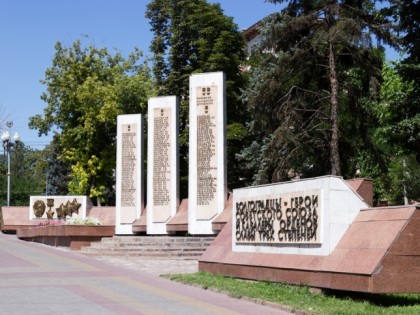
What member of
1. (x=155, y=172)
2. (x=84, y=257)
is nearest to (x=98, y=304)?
Answer: (x=84, y=257)

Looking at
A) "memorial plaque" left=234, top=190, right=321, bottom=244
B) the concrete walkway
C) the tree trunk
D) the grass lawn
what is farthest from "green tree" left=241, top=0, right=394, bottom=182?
the grass lawn

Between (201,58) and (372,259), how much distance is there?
3226 centimetres

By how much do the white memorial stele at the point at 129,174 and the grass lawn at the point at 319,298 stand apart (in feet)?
48.6

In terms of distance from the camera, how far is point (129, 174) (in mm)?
30359

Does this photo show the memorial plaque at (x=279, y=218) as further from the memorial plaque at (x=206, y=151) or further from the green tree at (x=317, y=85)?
the green tree at (x=317, y=85)

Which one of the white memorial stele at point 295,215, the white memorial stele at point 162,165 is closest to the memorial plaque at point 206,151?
the white memorial stele at point 162,165

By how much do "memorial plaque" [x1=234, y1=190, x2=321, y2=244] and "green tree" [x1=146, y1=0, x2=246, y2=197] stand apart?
23.1 m

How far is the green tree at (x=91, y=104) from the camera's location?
154 ft

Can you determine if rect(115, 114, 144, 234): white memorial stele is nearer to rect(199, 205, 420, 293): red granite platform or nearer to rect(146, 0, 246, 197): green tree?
rect(146, 0, 246, 197): green tree

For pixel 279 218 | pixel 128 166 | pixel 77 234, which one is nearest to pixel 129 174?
pixel 128 166

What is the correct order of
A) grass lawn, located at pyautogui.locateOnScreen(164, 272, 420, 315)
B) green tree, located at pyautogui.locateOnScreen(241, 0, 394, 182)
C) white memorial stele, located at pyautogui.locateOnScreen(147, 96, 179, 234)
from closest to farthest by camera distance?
grass lawn, located at pyautogui.locateOnScreen(164, 272, 420, 315) < green tree, located at pyautogui.locateOnScreen(241, 0, 394, 182) < white memorial stele, located at pyautogui.locateOnScreen(147, 96, 179, 234)

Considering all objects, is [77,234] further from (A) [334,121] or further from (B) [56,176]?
(B) [56,176]

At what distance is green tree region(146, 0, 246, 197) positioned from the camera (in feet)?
134

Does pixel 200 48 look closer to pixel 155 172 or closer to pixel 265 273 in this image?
pixel 155 172
